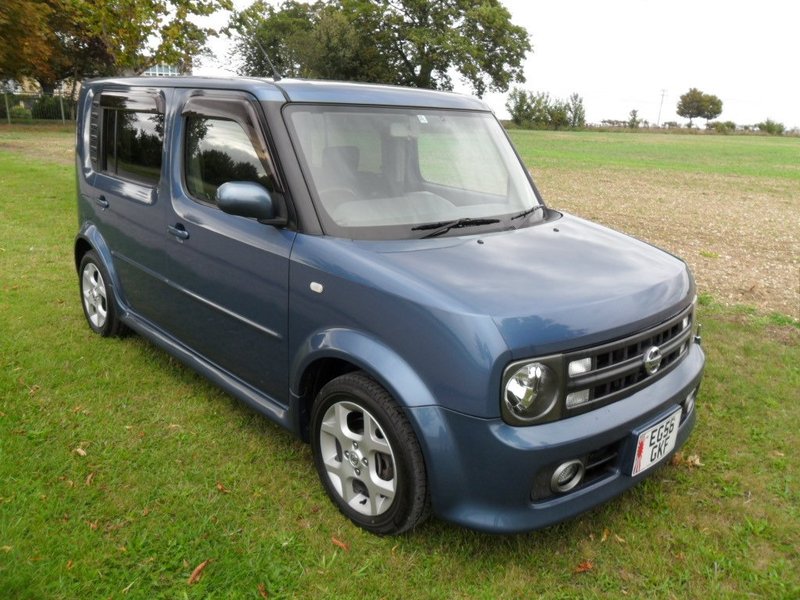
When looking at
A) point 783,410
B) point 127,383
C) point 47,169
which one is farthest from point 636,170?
point 127,383

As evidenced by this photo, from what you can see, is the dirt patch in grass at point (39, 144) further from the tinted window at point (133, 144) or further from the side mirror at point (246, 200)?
the side mirror at point (246, 200)

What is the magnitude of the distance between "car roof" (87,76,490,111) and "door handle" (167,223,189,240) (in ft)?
2.54

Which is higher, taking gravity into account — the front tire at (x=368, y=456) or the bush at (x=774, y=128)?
the bush at (x=774, y=128)

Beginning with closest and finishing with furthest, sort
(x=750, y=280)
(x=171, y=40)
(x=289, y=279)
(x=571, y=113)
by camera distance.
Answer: (x=289, y=279) → (x=750, y=280) → (x=171, y=40) → (x=571, y=113)

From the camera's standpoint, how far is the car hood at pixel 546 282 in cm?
242

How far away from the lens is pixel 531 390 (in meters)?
2.39

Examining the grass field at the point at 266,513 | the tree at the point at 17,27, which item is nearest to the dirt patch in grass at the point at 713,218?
the grass field at the point at 266,513

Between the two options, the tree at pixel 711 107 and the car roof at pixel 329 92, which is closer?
the car roof at pixel 329 92

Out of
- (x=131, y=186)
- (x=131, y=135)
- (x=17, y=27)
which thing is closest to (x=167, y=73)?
(x=17, y=27)

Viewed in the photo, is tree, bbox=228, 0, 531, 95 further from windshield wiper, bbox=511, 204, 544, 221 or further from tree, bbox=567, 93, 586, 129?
windshield wiper, bbox=511, 204, 544, 221

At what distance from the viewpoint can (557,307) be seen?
97.6 inches

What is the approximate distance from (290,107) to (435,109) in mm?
896

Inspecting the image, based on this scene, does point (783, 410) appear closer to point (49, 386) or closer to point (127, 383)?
point (127, 383)

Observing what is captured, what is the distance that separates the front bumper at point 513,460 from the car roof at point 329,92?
166 centimetres
